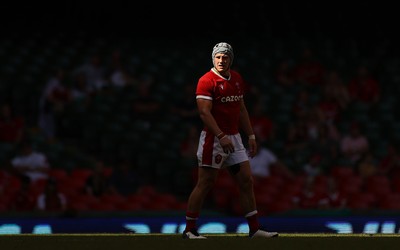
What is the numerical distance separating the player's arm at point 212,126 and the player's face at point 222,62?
0.34m

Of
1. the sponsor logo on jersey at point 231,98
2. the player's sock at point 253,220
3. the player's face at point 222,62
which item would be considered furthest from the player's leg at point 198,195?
the player's face at point 222,62

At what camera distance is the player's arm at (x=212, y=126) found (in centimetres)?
886

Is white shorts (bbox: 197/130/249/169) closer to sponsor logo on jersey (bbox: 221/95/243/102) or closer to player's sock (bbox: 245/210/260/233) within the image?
sponsor logo on jersey (bbox: 221/95/243/102)

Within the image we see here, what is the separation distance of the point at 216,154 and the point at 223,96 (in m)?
0.51

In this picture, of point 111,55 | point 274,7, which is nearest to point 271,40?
point 274,7

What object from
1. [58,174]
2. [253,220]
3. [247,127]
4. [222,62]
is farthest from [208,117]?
[58,174]

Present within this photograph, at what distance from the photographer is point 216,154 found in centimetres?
907

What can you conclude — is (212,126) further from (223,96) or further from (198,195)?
(198,195)

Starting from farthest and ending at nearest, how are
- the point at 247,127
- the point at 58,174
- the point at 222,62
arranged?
the point at 58,174 → the point at 247,127 → the point at 222,62

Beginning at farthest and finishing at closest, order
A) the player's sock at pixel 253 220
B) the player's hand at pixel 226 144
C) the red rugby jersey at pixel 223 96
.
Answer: the player's sock at pixel 253 220 → the red rugby jersey at pixel 223 96 → the player's hand at pixel 226 144

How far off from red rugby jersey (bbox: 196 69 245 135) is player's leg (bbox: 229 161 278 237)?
331mm
